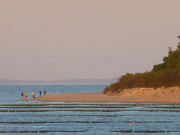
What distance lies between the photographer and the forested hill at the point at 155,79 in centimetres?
9669

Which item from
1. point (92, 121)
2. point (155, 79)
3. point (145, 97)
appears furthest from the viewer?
point (155, 79)

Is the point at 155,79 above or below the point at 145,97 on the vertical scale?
above

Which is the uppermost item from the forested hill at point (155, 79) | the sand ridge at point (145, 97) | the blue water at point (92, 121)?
the forested hill at point (155, 79)

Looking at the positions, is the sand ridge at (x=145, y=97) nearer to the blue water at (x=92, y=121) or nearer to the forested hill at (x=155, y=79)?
the forested hill at (x=155, y=79)

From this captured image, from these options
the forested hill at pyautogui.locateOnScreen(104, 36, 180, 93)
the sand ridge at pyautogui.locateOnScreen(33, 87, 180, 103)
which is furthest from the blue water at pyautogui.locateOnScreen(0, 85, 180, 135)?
the forested hill at pyautogui.locateOnScreen(104, 36, 180, 93)

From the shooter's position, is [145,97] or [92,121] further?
[145,97]

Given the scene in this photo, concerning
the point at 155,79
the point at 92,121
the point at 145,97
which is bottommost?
the point at 92,121

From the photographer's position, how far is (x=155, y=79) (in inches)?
3858


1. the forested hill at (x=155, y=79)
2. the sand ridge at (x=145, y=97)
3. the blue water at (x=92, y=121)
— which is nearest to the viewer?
the blue water at (x=92, y=121)

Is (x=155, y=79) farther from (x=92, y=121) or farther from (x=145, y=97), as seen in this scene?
(x=92, y=121)

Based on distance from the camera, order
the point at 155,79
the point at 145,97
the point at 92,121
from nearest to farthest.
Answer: the point at 92,121, the point at 145,97, the point at 155,79

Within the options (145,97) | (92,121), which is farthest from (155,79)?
(92,121)

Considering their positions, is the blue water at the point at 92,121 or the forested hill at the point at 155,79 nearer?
the blue water at the point at 92,121

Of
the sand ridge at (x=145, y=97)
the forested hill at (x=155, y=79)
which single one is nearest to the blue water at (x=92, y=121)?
the sand ridge at (x=145, y=97)
